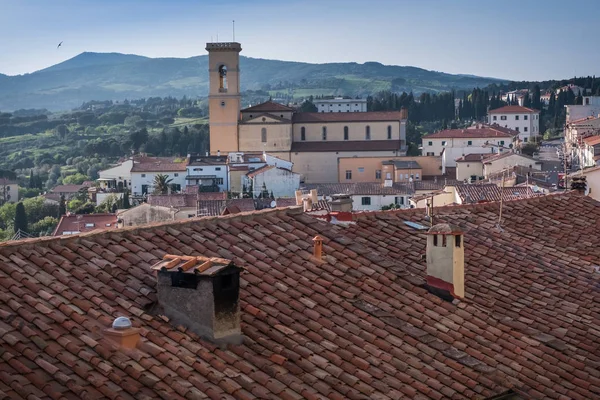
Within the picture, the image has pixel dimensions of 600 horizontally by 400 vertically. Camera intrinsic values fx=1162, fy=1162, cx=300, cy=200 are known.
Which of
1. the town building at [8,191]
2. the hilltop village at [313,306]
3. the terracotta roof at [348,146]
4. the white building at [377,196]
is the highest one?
the hilltop village at [313,306]


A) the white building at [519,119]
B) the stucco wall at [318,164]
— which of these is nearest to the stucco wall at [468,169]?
the stucco wall at [318,164]

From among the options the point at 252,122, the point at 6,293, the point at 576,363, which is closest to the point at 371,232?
the point at 576,363

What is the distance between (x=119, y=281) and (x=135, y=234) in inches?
31.6

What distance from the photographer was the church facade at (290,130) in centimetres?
9319

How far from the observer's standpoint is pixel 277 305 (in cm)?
814

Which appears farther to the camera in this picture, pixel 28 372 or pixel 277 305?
pixel 277 305

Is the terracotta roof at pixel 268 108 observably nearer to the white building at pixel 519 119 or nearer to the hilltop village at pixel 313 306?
the white building at pixel 519 119

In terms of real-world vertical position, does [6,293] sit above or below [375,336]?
above

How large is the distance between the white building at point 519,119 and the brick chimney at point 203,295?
11433 cm

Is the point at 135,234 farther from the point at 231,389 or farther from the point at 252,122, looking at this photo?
the point at 252,122

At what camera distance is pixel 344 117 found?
96812 millimetres

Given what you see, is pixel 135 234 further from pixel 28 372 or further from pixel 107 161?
pixel 107 161

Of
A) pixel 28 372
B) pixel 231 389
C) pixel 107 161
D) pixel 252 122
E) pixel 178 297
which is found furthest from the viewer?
pixel 107 161

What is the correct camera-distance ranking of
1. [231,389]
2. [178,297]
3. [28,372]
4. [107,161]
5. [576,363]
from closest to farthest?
1. [28,372]
2. [231,389]
3. [178,297]
4. [576,363]
5. [107,161]
